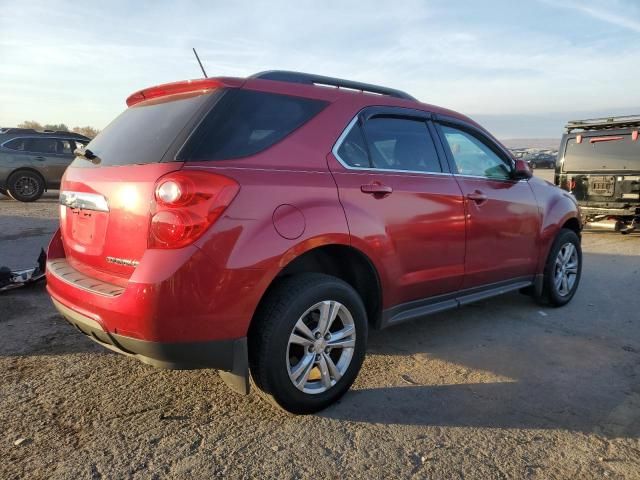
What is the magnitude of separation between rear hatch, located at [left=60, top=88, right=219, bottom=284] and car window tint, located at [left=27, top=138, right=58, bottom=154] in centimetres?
1158

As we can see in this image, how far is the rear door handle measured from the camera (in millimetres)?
3053

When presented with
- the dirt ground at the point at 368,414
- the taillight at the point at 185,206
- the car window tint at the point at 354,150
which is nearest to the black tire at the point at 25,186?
the dirt ground at the point at 368,414

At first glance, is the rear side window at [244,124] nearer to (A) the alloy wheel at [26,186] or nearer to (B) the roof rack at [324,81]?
(B) the roof rack at [324,81]

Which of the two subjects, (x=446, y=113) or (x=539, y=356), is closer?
(x=539, y=356)

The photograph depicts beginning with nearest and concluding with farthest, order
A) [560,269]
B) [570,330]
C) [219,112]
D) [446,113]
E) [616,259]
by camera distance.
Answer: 1. [219,112]
2. [446,113]
3. [570,330]
4. [560,269]
5. [616,259]

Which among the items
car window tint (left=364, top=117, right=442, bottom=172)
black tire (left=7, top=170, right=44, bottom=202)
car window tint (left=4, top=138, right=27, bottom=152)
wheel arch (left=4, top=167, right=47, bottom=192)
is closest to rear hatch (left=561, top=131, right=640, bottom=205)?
car window tint (left=364, top=117, right=442, bottom=172)

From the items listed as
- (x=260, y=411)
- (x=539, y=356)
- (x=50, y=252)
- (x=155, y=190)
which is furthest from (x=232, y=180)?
(x=539, y=356)

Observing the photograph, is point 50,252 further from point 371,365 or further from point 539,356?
point 539,356

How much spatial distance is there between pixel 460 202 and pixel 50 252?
9.11 ft

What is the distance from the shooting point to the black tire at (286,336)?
259 centimetres

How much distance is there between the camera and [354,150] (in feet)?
10.3

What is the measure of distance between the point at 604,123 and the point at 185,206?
29.4 ft

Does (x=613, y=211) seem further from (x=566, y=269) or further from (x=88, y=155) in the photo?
(x=88, y=155)

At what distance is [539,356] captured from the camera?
3713mm
